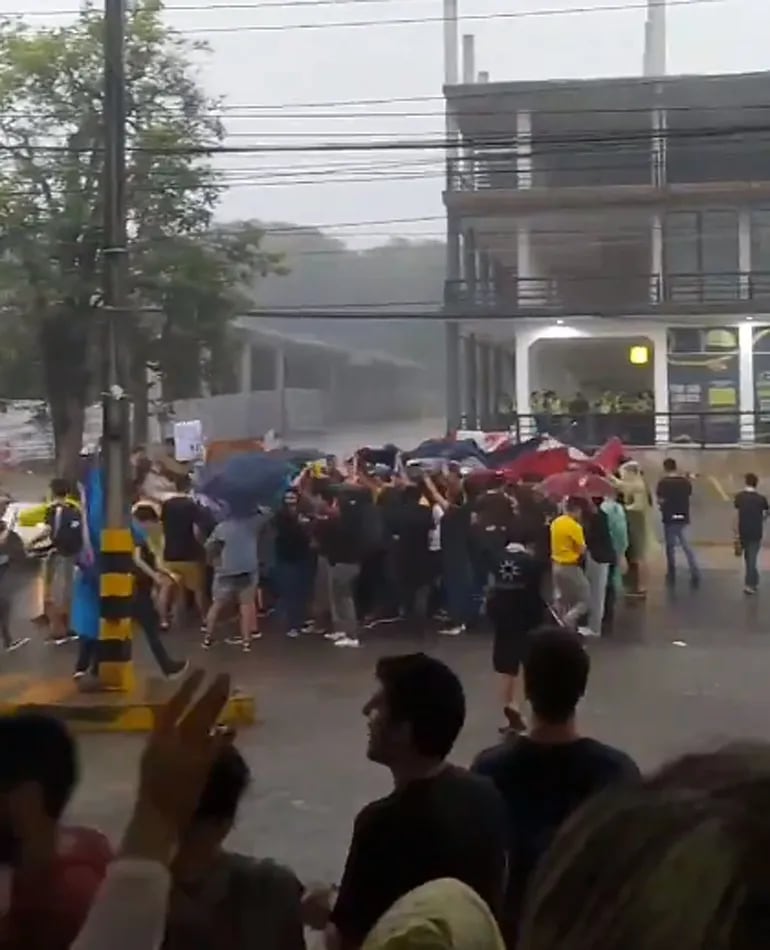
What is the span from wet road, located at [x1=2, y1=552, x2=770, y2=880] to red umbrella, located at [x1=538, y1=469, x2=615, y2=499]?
1037mm

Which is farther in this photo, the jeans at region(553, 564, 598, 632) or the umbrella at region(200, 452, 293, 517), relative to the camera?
the umbrella at region(200, 452, 293, 517)

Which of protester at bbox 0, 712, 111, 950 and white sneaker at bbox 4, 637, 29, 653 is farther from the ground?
protester at bbox 0, 712, 111, 950

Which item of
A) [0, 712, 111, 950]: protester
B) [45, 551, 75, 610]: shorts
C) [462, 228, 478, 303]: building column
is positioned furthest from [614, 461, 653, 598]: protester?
[0, 712, 111, 950]: protester

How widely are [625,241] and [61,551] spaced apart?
13.8 metres

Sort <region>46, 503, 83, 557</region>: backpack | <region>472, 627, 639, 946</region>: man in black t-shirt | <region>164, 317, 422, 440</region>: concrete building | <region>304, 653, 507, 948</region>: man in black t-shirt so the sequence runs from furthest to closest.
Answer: <region>164, 317, 422, 440</region>: concrete building < <region>46, 503, 83, 557</region>: backpack < <region>472, 627, 639, 946</region>: man in black t-shirt < <region>304, 653, 507, 948</region>: man in black t-shirt

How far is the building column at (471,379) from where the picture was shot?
20844 mm

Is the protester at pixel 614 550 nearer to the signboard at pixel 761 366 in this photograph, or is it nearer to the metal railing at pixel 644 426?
the metal railing at pixel 644 426

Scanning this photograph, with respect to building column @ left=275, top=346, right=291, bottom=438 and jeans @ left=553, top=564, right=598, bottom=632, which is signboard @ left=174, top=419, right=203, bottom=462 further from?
jeans @ left=553, top=564, right=598, bottom=632

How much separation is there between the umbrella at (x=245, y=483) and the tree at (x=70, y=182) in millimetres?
1289

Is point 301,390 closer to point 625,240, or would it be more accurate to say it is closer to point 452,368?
point 452,368

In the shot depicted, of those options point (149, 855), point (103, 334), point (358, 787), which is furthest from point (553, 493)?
point (149, 855)

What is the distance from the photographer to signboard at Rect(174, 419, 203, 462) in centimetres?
1295

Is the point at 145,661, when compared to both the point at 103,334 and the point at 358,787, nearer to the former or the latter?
the point at 103,334

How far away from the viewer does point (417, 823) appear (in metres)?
2.43
